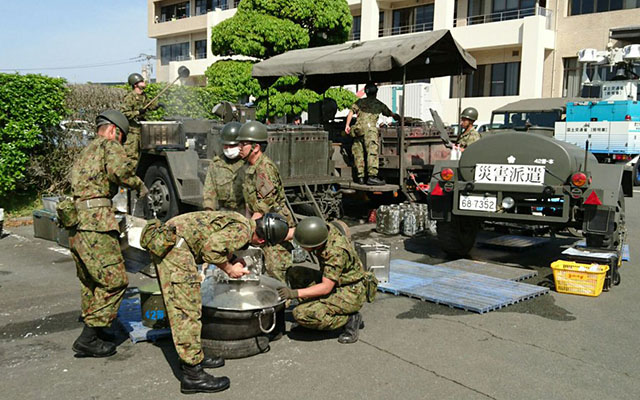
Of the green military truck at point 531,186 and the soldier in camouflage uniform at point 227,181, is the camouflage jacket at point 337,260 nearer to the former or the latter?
the soldier in camouflage uniform at point 227,181

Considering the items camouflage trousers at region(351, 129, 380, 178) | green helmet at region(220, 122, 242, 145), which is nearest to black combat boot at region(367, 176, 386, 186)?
camouflage trousers at region(351, 129, 380, 178)

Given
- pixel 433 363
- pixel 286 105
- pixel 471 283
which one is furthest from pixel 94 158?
pixel 286 105

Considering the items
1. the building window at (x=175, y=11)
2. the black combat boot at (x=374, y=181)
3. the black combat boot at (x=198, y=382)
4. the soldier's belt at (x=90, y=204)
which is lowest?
the black combat boot at (x=198, y=382)

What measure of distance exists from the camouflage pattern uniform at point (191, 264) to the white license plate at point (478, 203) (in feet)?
13.1

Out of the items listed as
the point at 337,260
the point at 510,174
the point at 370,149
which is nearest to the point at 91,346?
the point at 337,260

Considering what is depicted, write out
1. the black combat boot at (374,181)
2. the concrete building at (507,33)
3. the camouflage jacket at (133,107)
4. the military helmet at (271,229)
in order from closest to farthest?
1. the military helmet at (271,229)
2. the camouflage jacket at (133,107)
3. the black combat boot at (374,181)
4. the concrete building at (507,33)

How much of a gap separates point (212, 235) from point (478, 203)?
4.23 m

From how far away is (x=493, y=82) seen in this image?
99.1 ft

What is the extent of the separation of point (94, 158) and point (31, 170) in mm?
7429

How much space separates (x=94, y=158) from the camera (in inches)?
198

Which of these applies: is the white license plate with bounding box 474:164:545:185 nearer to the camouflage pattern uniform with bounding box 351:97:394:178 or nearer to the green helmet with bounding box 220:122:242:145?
the green helmet with bounding box 220:122:242:145

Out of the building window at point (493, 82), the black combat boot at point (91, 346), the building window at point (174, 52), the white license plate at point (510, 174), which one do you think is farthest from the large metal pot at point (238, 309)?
the building window at point (174, 52)

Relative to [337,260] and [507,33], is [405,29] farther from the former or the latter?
[337,260]

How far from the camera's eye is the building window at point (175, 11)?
1828 inches
